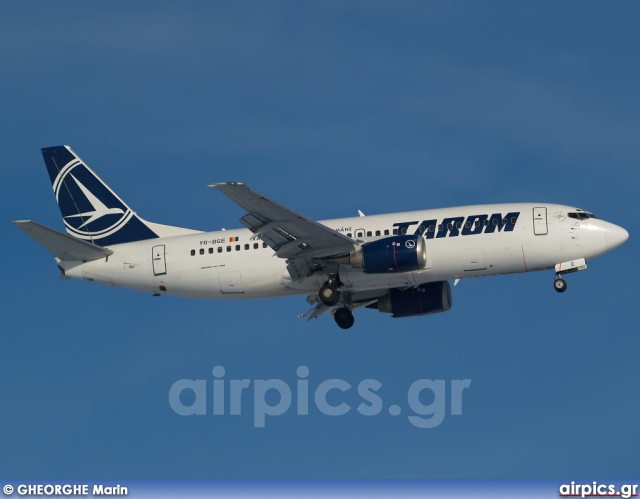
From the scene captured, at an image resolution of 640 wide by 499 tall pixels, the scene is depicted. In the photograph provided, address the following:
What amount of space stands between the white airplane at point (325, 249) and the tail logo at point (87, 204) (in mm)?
53

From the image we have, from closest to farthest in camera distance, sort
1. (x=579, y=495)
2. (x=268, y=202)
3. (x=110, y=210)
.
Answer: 1. (x=579, y=495)
2. (x=268, y=202)
3. (x=110, y=210)

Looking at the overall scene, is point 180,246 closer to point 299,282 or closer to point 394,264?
point 299,282

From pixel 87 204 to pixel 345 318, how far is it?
14948 mm

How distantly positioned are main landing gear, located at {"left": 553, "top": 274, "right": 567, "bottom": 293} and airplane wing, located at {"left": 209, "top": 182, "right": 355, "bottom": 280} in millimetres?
9731

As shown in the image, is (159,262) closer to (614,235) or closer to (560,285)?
(560,285)

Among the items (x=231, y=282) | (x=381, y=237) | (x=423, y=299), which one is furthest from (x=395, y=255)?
(x=231, y=282)

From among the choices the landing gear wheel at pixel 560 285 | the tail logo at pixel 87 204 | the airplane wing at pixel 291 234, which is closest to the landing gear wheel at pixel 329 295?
the airplane wing at pixel 291 234

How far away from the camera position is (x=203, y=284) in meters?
68.2

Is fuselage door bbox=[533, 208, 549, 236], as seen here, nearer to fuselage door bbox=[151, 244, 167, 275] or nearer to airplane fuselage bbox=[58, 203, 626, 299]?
airplane fuselage bbox=[58, 203, 626, 299]

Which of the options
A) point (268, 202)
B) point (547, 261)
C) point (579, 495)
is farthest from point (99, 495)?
point (547, 261)

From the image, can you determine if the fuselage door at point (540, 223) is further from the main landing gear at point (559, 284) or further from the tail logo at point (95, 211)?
the tail logo at point (95, 211)

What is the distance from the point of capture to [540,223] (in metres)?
64.9

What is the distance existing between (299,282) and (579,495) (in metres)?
19.3

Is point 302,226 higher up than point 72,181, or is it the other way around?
point 72,181
